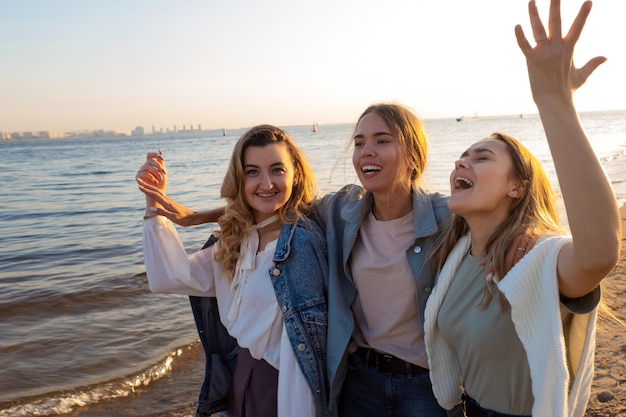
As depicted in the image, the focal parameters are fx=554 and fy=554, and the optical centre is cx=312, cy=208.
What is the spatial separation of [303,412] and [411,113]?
6.34 ft

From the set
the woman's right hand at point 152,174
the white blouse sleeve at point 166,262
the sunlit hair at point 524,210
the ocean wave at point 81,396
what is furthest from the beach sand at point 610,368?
the ocean wave at point 81,396

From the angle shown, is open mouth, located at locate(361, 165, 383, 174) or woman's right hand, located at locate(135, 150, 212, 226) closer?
open mouth, located at locate(361, 165, 383, 174)

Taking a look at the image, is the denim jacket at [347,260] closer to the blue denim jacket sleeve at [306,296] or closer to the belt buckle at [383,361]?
the blue denim jacket sleeve at [306,296]

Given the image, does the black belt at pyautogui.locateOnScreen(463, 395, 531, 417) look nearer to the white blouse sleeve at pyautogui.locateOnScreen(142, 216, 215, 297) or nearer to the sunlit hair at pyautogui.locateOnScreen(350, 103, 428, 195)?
the sunlit hair at pyautogui.locateOnScreen(350, 103, 428, 195)

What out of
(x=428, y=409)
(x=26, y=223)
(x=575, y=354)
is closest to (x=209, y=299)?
(x=428, y=409)

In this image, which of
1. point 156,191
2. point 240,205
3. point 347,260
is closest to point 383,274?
point 347,260

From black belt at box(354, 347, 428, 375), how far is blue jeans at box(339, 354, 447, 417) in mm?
22

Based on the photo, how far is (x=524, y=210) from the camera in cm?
268

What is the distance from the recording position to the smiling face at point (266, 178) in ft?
11.8

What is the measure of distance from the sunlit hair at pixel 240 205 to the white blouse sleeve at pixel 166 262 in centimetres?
22

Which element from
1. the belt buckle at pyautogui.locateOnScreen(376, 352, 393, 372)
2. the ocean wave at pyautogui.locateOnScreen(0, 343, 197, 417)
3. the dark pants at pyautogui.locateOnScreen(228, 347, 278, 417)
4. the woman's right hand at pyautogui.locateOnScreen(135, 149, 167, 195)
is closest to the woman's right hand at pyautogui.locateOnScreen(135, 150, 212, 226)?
the woman's right hand at pyautogui.locateOnScreen(135, 149, 167, 195)

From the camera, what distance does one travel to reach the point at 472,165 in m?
2.76

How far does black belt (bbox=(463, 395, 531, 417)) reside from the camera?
8.20 feet

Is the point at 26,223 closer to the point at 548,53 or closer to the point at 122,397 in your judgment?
the point at 122,397
